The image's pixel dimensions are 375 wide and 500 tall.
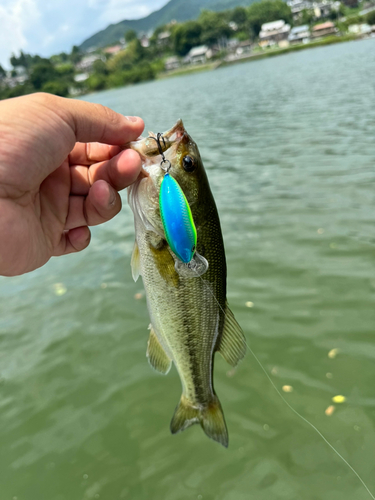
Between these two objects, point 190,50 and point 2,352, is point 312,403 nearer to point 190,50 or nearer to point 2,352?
point 2,352

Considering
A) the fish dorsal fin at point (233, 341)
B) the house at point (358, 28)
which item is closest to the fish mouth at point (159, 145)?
the fish dorsal fin at point (233, 341)

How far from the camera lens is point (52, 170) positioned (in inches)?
90.4

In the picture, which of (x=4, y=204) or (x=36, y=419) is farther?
(x=36, y=419)

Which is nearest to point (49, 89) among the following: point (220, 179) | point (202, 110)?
point (202, 110)

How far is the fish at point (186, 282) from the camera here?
1.96m

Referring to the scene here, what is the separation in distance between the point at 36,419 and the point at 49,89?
314 feet

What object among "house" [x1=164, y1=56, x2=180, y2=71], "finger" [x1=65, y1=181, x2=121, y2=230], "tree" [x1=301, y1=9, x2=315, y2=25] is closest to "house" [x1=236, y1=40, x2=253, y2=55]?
"tree" [x1=301, y1=9, x2=315, y2=25]

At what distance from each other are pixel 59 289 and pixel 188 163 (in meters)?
5.09

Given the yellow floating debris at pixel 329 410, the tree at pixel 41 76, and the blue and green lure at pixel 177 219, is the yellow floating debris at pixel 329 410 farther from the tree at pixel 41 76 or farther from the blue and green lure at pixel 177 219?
the tree at pixel 41 76

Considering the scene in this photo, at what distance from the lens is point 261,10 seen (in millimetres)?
132375

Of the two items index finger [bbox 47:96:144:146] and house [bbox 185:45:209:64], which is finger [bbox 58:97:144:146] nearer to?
index finger [bbox 47:96:144:146]

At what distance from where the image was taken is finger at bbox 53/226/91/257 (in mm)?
2977

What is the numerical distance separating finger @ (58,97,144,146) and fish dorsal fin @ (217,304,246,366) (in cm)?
132

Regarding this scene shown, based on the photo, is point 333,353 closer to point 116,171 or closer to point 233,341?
point 233,341
